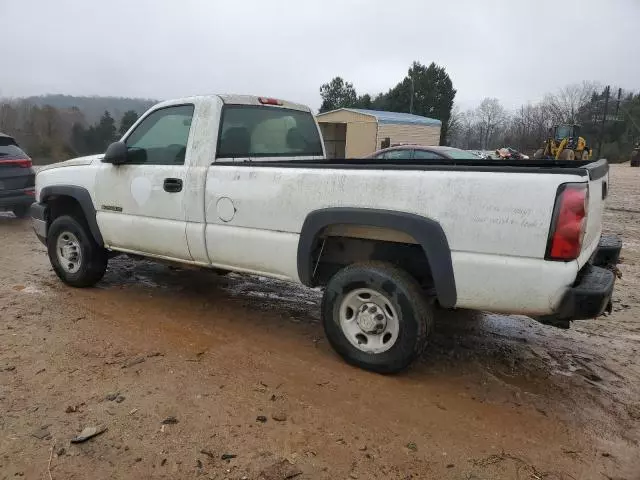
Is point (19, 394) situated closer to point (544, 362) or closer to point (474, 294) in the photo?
point (474, 294)

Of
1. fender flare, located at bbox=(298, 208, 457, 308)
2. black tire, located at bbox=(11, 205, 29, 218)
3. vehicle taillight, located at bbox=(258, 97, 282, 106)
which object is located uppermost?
vehicle taillight, located at bbox=(258, 97, 282, 106)

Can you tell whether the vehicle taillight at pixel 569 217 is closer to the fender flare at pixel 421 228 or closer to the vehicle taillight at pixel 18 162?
the fender flare at pixel 421 228

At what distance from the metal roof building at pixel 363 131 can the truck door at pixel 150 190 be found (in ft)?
79.3

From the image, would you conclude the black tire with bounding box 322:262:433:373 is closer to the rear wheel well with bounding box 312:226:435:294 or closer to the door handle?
the rear wheel well with bounding box 312:226:435:294

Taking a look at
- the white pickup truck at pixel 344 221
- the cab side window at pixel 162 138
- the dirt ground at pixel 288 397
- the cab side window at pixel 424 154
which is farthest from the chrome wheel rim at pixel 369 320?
the cab side window at pixel 424 154

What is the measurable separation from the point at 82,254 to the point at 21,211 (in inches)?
244

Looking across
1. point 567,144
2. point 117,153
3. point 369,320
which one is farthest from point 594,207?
point 567,144

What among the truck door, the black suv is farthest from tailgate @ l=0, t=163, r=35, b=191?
the truck door

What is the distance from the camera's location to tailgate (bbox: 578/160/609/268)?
2.91m

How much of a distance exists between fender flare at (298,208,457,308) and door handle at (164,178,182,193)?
1421mm

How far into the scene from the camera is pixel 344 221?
130 inches

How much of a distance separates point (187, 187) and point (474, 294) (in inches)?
97.2

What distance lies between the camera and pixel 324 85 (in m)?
52.0

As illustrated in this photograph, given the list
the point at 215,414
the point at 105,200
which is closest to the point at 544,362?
the point at 215,414
